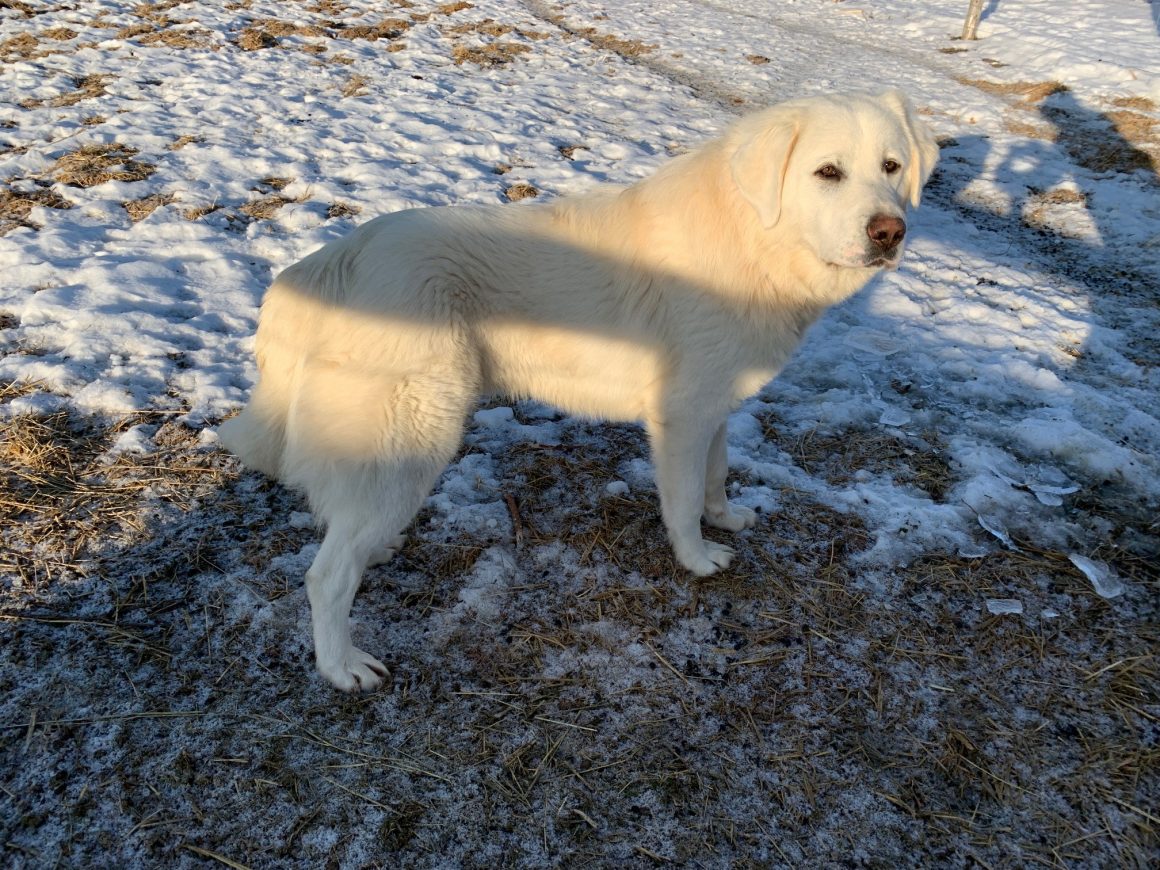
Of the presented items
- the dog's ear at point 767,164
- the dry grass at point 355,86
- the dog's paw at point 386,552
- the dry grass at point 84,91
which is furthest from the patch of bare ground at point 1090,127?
the dry grass at point 84,91

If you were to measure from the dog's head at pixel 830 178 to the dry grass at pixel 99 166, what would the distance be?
223 inches

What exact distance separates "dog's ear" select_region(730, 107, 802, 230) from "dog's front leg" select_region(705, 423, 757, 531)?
1.09 metres

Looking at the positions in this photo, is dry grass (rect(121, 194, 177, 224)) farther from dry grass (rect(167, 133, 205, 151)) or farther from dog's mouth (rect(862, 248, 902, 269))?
dog's mouth (rect(862, 248, 902, 269))

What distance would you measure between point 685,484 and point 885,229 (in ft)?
4.24

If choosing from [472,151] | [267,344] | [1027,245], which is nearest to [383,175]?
[472,151]

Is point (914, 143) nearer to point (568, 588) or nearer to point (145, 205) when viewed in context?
point (568, 588)

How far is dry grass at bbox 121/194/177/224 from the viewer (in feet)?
18.1

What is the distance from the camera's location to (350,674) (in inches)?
104

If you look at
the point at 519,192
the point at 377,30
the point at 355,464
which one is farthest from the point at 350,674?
the point at 377,30

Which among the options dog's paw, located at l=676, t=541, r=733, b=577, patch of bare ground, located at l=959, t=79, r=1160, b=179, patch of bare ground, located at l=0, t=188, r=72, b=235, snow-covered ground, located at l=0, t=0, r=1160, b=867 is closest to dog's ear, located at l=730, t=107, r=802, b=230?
dog's paw, located at l=676, t=541, r=733, b=577

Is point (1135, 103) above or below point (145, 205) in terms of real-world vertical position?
above

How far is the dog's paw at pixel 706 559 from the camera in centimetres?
321

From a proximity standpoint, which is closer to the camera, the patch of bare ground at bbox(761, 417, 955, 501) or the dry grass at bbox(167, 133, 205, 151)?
the patch of bare ground at bbox(761, 417, 955, 501)

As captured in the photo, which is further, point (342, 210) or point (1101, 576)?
point (342, 210)
